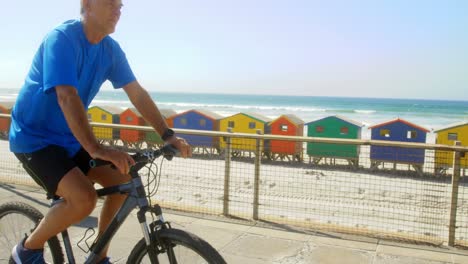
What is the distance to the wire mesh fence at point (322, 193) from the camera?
17.8 feet

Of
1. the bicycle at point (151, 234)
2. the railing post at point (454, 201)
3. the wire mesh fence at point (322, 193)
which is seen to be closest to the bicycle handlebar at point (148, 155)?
the bicycle at point (151, 234)

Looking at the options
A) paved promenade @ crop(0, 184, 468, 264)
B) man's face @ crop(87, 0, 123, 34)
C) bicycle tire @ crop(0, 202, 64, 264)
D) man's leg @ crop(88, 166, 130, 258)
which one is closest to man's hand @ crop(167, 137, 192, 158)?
man's leg @ crop(88, 166, 130, 258)

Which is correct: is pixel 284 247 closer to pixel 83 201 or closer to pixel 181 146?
pixel 181 146

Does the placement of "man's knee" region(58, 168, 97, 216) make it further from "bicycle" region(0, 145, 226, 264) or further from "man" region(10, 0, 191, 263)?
"bicycle" region(0, 145, 226, 264)

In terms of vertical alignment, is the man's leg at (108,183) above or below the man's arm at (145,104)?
below

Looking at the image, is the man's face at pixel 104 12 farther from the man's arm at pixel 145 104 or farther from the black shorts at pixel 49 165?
the black shorts at pixel 49 165

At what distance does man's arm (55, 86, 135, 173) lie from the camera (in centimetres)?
227

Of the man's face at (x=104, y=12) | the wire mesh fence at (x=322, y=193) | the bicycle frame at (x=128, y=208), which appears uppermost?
the man's face at (x=104, y=12)

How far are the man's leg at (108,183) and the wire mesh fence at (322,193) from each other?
176mm

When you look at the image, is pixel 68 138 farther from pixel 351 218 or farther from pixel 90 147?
pixel 351 218

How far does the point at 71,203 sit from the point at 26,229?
3.07 ft

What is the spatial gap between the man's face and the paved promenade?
2.27 meters

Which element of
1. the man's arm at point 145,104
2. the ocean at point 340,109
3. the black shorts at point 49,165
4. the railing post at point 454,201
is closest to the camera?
the black shorts at point 49,165

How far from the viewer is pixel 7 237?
3.39m
